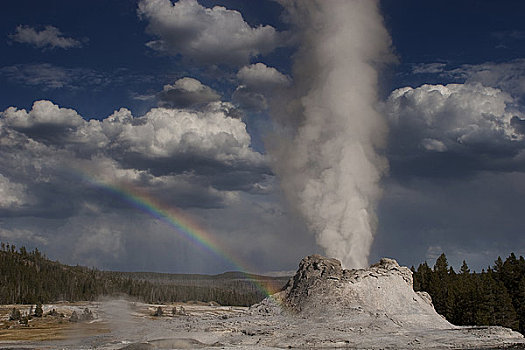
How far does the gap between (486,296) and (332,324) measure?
2271 centimetres

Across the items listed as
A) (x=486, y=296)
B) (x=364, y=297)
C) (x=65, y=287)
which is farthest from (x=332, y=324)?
(x=65, y=287)

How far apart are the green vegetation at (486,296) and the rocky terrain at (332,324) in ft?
28.0

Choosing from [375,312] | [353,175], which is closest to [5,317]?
[353,175]

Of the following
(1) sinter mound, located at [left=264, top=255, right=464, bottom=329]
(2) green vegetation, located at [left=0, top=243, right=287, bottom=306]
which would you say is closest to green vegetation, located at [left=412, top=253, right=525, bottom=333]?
(1) sinter mound, located at [left=264, top=255, right=464, bottom=329]

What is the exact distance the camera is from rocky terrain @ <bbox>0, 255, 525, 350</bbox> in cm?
4325

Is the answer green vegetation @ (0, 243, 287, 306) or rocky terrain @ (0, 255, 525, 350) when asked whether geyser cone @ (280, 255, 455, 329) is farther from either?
green vegetation @ (0, 243, 287, 306)

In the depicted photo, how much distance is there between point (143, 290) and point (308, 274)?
122m

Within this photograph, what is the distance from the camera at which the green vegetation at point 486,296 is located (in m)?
60.7

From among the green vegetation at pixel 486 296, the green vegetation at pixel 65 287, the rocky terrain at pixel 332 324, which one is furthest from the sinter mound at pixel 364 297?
the green vegetation at pixel 65 287

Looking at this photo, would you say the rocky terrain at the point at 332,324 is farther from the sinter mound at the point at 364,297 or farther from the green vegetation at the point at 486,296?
the green vegetation at the point at 486,296

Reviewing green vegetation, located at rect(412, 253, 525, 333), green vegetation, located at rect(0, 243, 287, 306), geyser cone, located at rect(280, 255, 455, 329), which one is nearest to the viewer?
geyser cone, located at rect(280, 255, 455, 329)

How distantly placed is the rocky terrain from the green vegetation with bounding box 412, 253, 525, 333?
28.0ft

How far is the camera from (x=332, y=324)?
4716 cm

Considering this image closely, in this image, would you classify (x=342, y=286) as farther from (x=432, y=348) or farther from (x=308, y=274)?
(x=432, y=348)
